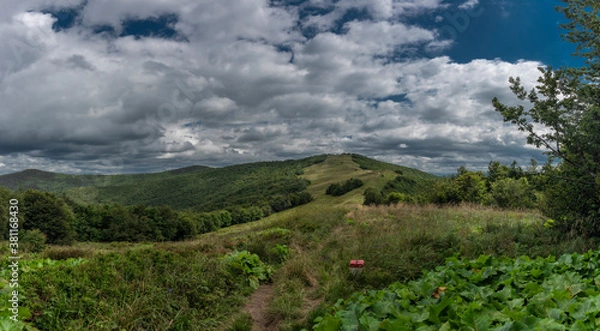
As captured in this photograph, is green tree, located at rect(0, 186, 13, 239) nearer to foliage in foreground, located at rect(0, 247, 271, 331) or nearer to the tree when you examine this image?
foliage in foreground, located at rect(0, 247, 271, 331)

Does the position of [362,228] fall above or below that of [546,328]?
below

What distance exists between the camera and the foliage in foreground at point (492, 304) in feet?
7.77

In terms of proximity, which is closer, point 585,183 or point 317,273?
point 317,273

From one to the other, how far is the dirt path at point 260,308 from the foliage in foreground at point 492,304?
1774mm

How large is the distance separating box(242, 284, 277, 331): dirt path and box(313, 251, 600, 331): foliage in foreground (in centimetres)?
177

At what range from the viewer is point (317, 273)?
6973mm

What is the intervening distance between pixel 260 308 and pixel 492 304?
4269mm

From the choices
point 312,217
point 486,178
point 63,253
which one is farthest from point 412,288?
point 486,178

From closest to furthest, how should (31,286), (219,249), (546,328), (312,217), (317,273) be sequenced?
1. (546,328)
2. (31,286)
3. (317,273)
4. (219,249)
5. (312,217)

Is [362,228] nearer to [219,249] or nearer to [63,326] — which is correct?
[219,249]

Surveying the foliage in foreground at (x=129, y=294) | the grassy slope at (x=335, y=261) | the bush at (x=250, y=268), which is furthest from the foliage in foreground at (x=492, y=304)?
the bush at (x=250, y=268)

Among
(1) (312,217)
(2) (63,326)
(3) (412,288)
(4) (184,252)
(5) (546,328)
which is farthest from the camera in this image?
(1) (312,217)

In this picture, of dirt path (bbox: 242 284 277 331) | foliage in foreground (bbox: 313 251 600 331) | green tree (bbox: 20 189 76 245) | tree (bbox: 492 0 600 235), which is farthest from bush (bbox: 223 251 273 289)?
green tree (bbox: 20 189 76 245)

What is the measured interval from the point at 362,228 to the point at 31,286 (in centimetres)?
885
